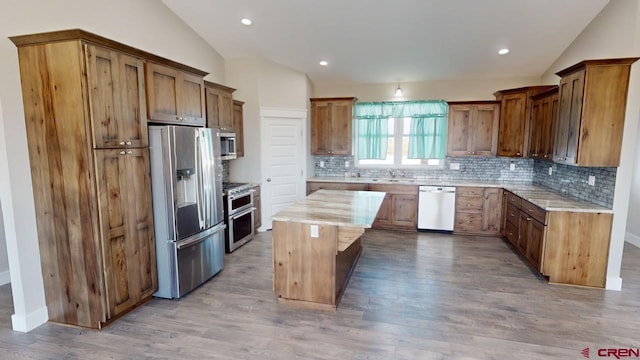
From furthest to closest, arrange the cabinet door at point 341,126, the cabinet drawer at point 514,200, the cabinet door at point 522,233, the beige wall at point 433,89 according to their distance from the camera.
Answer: the cabinet door at point 341,126 → the beige wall at point 433,89 → the cabinet drawer at point 514,200 → the cabinet door at point 522,233

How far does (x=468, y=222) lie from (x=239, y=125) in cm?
428

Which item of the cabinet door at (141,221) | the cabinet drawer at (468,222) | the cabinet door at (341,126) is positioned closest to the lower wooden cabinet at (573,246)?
the cabinet drawer at (468,222)

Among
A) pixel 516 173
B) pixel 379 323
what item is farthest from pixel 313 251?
pixel 516 173

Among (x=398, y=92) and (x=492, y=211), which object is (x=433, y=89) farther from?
(x=492, y=211)

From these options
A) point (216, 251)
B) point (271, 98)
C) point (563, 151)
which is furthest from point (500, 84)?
point (216, 251)

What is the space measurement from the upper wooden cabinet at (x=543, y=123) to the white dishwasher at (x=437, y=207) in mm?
1358

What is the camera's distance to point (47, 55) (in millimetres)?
2531

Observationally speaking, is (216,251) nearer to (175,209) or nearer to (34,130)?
(175,209)

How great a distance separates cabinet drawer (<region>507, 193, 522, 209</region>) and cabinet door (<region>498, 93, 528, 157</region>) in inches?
30.9

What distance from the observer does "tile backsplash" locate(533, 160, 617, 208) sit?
3.50m

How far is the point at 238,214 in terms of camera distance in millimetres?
4848

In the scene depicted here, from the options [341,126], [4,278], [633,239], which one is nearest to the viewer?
[4,278]

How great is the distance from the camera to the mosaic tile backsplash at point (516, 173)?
12.0ft

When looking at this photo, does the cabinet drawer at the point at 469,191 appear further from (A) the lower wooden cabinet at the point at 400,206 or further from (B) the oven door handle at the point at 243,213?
(B) the oven door handle at the point at 243,213
